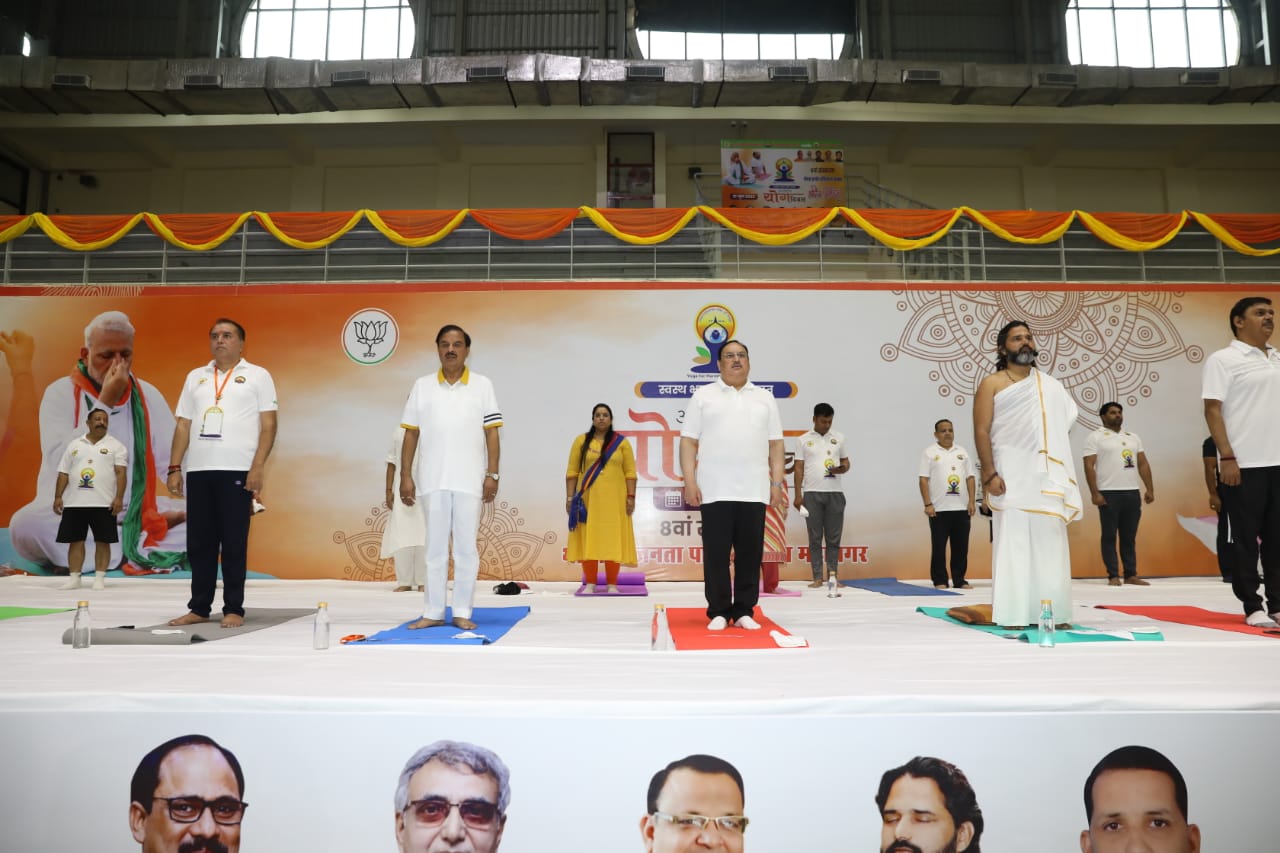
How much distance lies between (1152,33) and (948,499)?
37.4 feet

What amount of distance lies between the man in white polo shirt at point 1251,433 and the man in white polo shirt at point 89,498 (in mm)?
8162

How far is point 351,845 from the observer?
2.12 metres

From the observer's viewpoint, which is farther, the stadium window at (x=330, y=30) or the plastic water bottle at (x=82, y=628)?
the stadium window at (x=330, y=30)

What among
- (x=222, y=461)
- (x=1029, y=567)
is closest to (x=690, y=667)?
(x=1029, y=567)

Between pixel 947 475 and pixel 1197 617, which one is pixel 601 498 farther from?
pixel 1197 617

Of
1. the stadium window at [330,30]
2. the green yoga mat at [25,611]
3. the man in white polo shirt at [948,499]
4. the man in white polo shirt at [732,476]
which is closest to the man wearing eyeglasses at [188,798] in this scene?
the man in white polo shirt at [732,476]

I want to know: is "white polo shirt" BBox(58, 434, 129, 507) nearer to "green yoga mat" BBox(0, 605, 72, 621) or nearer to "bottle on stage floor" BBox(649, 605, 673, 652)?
"green yoga mat" BBox(0, 605, 72, 621)

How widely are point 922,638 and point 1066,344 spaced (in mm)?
6342

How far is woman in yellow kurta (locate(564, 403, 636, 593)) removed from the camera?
6742 millimetres

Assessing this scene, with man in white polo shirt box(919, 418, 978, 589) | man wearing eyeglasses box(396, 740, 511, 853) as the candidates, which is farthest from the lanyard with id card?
man in white polo shirt box(919, 418, 978, 589)

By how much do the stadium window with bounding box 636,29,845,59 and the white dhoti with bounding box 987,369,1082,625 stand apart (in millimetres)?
11618

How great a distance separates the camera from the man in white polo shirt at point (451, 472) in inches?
164

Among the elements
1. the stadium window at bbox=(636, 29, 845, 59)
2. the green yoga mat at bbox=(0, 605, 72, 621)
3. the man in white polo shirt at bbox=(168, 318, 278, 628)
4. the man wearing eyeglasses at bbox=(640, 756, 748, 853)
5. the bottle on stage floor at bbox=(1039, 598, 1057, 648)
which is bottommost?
the man wearing eyeglasses at bbox=(640, 756, 748, 853)

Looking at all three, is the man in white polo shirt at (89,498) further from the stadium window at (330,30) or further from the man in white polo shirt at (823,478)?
the stadium window at (330,30)
